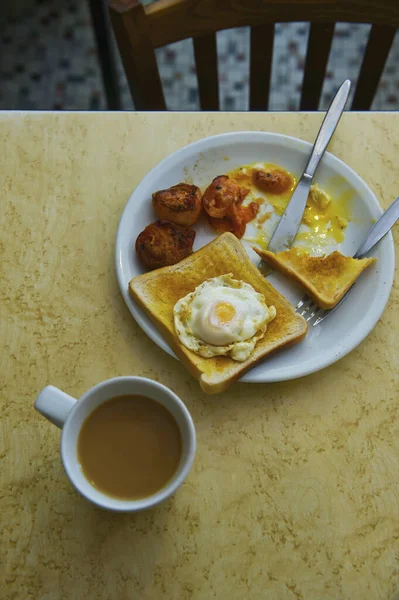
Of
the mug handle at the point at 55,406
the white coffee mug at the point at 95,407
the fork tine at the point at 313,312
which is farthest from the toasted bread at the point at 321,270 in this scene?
the mug handle at the point at 55,406

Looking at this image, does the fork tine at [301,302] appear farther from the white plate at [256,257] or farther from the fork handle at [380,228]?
the fork handle at [380,228]

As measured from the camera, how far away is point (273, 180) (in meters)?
1.45

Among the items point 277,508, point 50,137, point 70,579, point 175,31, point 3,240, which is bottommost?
point 70,579

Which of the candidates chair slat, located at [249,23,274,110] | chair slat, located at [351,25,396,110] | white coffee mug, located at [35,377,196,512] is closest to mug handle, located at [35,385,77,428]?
white coffee mug, located at [35,377,196,512]

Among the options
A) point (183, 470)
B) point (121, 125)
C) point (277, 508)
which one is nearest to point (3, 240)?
point (121, 125)

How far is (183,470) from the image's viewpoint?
975mm

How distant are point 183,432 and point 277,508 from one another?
27 cm

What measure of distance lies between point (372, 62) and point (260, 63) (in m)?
0.31

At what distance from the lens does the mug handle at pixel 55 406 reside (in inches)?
39.9

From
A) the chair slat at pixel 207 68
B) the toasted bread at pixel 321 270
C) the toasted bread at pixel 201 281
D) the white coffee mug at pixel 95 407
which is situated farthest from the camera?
the chair slat at pixel 207 68

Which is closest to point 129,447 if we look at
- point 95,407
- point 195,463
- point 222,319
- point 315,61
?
point 95,407

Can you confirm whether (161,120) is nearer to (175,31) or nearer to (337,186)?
(175,31)

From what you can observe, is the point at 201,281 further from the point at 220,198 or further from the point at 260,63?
the point at 260,63

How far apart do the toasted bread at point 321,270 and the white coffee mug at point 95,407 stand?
452 mm
